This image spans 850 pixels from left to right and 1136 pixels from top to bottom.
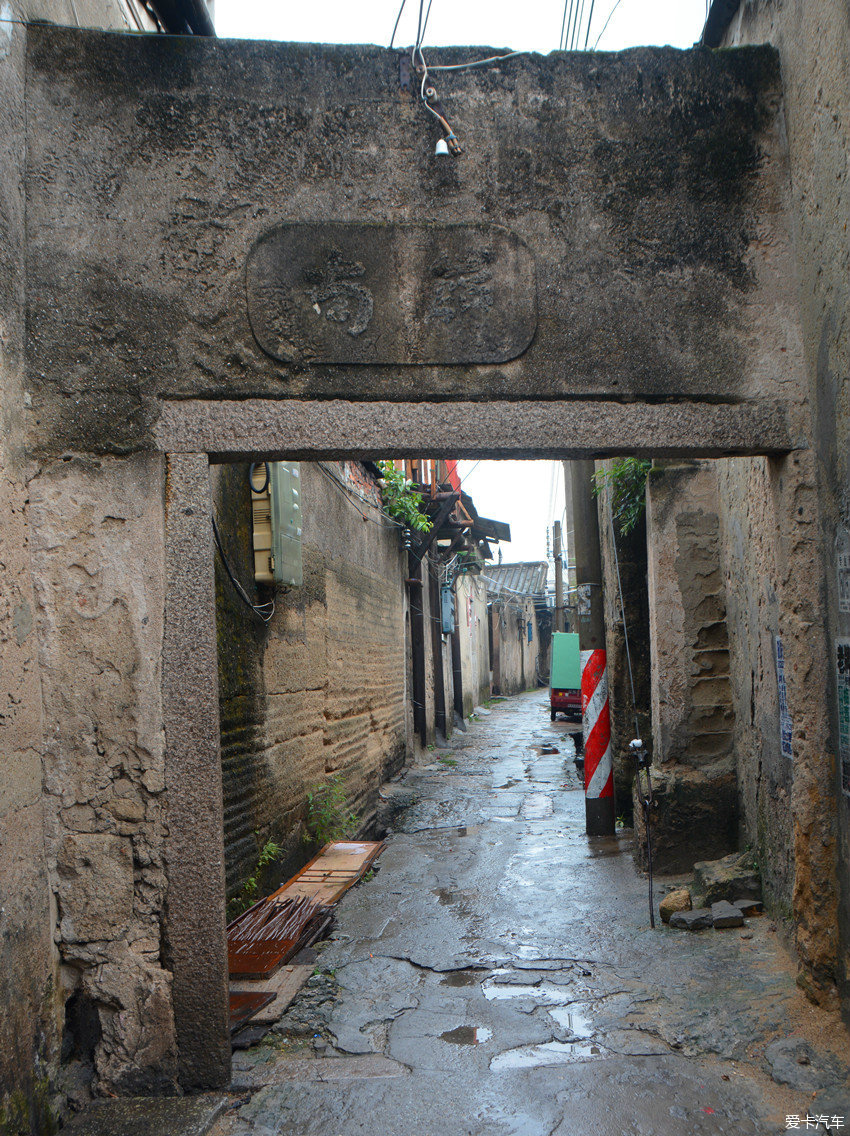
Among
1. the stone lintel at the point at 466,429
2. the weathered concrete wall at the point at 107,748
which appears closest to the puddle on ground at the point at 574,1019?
the weathered concrete wall at the point at 107,748

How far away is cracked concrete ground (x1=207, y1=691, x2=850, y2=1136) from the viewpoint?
2631 millimetres

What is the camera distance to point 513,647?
32.0 meters

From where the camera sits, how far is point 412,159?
3.15m

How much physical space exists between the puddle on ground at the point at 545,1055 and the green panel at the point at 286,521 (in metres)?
2.86

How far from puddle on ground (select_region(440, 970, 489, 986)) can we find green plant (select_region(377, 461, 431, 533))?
651 centimetres

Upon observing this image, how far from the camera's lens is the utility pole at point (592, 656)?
6.46 metres

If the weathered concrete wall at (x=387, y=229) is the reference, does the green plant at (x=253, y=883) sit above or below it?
below

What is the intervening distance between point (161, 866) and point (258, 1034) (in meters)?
0.94

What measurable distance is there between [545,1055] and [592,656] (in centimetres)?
394

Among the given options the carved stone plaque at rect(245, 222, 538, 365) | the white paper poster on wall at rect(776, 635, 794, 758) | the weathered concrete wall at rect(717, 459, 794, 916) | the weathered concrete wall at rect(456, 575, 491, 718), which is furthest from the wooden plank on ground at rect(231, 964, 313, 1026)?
the weathered concrete wall at rect(456, 575, 491, 718)

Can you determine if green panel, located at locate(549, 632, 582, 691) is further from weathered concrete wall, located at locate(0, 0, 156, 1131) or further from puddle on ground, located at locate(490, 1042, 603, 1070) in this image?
weathered concrete wall, located at locate(0, 0, 156, 1131)

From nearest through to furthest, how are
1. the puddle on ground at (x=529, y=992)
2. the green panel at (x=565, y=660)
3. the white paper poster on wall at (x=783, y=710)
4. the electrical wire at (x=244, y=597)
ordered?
the white paper poster on wall at (x=783, y=710)
the puddle on ground at (x=529, y=992)
the electrical wire at (x=244, y=597)
the green panel at (x=565, y=660)

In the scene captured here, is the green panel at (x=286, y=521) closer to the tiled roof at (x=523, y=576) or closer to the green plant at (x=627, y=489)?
the green plant at (x=627, y=489)

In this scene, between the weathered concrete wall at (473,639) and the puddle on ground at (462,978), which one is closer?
the puddle on ground at (462,978)
